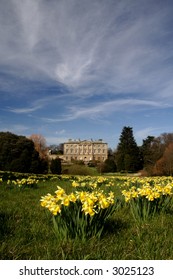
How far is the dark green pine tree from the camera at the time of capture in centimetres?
6050

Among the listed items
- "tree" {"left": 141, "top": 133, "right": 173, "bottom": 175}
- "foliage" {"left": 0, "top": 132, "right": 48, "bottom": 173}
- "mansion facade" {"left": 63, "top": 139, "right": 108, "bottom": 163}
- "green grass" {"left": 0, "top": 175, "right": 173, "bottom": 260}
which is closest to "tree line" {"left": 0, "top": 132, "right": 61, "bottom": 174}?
"foliage" {"left": 0, "top": 132, "right": 48, "bottom": 173}

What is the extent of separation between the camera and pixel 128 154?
202 feet

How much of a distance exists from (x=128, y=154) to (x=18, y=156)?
30251mm

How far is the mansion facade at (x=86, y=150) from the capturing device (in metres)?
116

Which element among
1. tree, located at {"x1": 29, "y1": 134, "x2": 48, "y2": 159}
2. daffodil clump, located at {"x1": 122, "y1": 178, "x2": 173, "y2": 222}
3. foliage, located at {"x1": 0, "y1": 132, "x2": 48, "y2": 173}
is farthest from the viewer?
tree, located at {"x1": 29, "y1": 134, "x2": 48, "y2": 159}

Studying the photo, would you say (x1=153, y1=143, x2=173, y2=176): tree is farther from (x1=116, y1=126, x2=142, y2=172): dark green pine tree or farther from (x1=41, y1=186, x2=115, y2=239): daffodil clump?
(x1=41, y1=186, x2=115, y2=239): daffodil clump

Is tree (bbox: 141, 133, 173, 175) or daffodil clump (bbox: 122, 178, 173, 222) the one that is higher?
tree (bbox: 141, 133, 173, 175)

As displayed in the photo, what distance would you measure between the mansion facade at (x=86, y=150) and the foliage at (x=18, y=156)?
76.9 meters

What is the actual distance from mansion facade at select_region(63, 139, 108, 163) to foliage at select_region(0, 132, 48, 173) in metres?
76.9

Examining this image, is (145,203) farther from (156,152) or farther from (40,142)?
(40,142)
